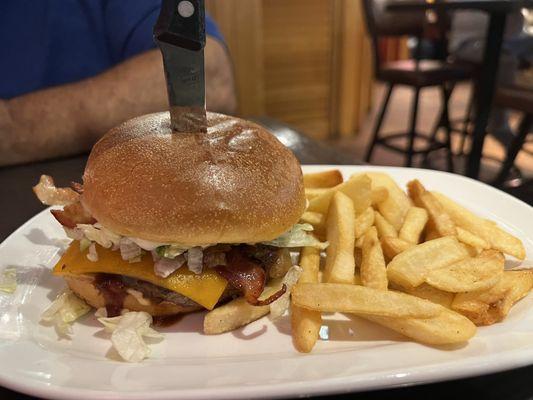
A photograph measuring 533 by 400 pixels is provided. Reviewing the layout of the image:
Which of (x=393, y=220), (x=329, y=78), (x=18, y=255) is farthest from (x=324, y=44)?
(x=18, y=255)

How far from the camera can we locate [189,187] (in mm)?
1206

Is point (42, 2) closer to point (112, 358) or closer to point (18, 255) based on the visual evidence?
point (18, 255)

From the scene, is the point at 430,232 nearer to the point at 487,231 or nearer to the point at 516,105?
the point at 487,231

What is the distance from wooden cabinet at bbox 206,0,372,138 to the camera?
223 inches

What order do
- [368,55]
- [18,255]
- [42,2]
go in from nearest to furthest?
1. [18,255]
2. [42,2]
3. [368,55]

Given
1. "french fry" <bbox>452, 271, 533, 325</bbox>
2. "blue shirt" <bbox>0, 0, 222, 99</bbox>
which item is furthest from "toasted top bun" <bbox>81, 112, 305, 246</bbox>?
"blue shirt" <bbox>0, 0, 222, 99</bbox>

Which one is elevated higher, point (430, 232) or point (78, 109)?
point (78, 109)

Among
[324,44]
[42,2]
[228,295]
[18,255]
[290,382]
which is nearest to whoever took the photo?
[290,382]

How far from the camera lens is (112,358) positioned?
45.3 inches

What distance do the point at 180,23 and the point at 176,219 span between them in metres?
0.49

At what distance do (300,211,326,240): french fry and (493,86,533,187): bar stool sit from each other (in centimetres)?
240

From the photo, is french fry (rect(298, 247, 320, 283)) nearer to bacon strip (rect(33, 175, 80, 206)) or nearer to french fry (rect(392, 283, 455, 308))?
french fry (rect(392, 283, 455, 308))

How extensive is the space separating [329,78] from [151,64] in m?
4.41

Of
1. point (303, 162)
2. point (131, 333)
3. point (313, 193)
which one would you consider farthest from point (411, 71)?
point (131, 333)
